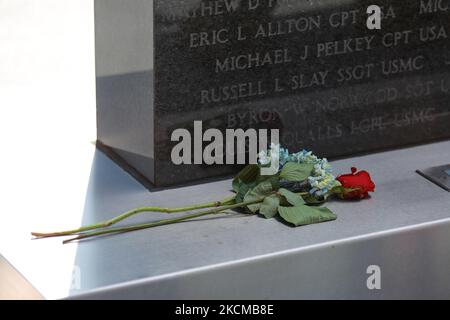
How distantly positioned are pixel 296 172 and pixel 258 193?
87 mm

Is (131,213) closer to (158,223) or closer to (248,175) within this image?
(158,223)

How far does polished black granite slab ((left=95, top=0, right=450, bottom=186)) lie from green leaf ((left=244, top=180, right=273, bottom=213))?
0.18 m

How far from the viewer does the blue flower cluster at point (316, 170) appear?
2.50m

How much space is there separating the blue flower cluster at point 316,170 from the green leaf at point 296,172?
0.01m

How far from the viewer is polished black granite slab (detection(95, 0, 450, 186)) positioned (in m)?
2.56

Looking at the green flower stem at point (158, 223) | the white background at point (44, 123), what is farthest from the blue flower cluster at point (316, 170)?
the white background at point (44, 123)

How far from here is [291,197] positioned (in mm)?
2488

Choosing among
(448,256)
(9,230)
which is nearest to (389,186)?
(448,256)

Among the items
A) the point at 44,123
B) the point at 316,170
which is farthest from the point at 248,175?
the point at 44,123

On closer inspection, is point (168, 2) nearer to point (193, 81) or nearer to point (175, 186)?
point (193, 81)

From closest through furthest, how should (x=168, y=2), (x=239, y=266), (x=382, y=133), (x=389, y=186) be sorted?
(x=239, y=266) < (x=168, y=2) < (x=389, y=186) < (x=382, y=133)

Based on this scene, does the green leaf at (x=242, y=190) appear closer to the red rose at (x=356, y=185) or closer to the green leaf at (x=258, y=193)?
the green leaf at (x=258, y=193)

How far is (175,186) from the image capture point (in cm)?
263
